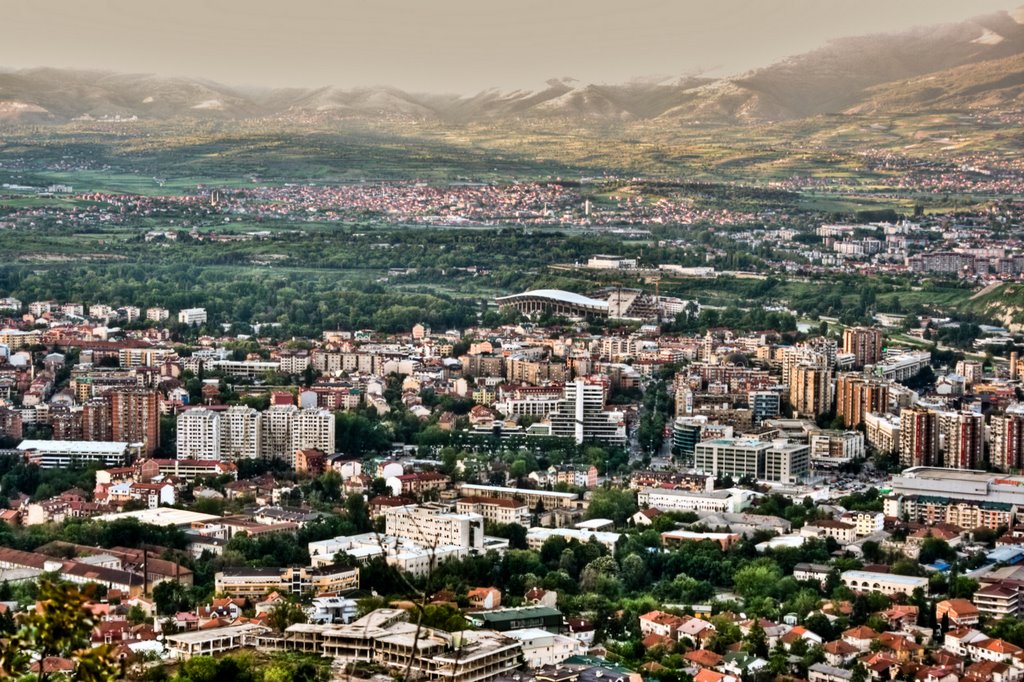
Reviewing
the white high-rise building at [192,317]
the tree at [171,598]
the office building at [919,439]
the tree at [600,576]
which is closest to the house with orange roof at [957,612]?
the tree at [600,576]

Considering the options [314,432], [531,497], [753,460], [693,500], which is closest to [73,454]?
[314,432]

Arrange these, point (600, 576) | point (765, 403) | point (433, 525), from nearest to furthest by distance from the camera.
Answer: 1. point (600, 576)
2. point (433, 525)
3. point (765, 403)

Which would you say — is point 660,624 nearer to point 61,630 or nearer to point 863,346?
point 61,630

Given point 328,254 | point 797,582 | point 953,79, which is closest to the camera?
point 797,582

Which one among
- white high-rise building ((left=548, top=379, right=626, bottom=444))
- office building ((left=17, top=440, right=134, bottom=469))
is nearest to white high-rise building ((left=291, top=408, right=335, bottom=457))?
office building ((left=17, top=440, right=134, bottom=469))

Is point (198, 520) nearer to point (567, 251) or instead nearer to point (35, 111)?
point (567, 251)

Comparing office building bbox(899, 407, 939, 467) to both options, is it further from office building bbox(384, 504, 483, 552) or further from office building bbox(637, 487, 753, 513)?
office building bbox(384, 504, 483, 552)

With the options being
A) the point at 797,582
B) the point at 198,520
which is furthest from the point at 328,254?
the point at 797,582
